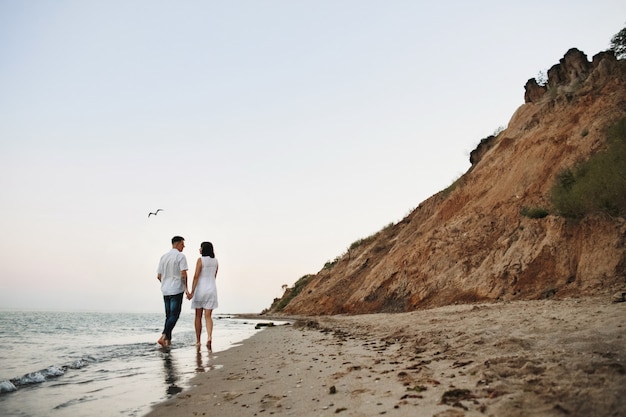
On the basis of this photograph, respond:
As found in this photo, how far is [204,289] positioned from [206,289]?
0.14 ft

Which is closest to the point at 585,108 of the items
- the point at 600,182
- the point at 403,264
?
the point at 600,182

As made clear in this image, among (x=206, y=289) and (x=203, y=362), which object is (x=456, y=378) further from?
(x=206, y=289)

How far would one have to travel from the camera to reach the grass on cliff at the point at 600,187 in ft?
33.7

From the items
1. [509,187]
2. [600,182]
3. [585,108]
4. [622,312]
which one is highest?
[585,108]

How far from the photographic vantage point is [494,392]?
107 inches

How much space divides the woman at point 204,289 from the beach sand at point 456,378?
2.90 meters

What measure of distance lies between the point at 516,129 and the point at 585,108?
19.8 ft

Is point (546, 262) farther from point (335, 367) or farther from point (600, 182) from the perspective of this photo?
point (335, 367)

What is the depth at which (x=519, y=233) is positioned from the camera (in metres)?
14.1

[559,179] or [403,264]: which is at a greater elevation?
[559,179]

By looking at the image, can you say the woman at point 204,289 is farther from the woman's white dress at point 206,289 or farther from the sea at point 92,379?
the sea at point 92,379

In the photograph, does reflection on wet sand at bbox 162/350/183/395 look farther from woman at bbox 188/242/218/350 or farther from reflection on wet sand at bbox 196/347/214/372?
woman at bbox 188/242/218/350

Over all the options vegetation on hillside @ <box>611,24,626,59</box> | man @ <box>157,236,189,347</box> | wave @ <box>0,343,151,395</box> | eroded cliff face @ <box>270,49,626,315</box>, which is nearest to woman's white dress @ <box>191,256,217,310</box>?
man @ <box>157,236,189,347</box>

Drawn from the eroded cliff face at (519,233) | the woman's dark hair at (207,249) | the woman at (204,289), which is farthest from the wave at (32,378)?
the eroded cliff face at (519,233)
